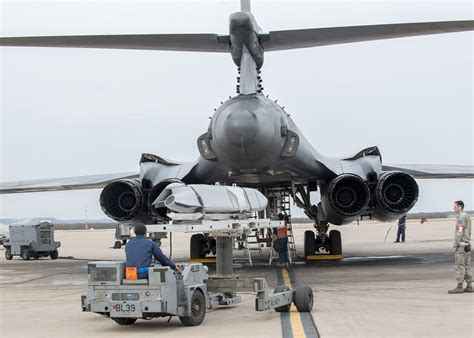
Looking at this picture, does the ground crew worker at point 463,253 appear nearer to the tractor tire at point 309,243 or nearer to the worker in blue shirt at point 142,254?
the worker in blue shirt at point 142,254

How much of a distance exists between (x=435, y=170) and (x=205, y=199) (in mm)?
12130

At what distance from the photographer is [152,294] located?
830cm

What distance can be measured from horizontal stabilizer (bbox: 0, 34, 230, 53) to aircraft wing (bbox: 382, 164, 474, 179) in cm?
702

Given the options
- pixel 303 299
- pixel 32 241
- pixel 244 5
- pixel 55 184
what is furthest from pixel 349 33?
pixel 32 241

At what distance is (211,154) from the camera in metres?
15.7

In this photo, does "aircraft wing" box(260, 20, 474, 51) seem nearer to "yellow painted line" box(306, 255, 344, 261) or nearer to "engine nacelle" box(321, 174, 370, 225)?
"engine nacelle" box(321, 174, 370, 225)

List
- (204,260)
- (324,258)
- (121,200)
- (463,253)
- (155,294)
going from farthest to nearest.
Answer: (324,258) → (204,260) → (121,200) → (463,253) → (155,294)

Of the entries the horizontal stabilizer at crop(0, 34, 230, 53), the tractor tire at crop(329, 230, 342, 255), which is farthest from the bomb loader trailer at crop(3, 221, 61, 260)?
the horizontal stabilizer at crop(0, 34, 230, 53)

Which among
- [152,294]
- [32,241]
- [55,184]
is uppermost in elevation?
[55,184]

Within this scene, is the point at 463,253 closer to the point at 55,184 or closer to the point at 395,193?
the point at 395,193

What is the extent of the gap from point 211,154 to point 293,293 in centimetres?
654

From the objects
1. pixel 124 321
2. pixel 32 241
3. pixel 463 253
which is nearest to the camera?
pixel 124 321

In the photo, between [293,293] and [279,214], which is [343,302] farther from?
[279,214]

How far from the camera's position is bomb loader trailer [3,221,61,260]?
23922mm
